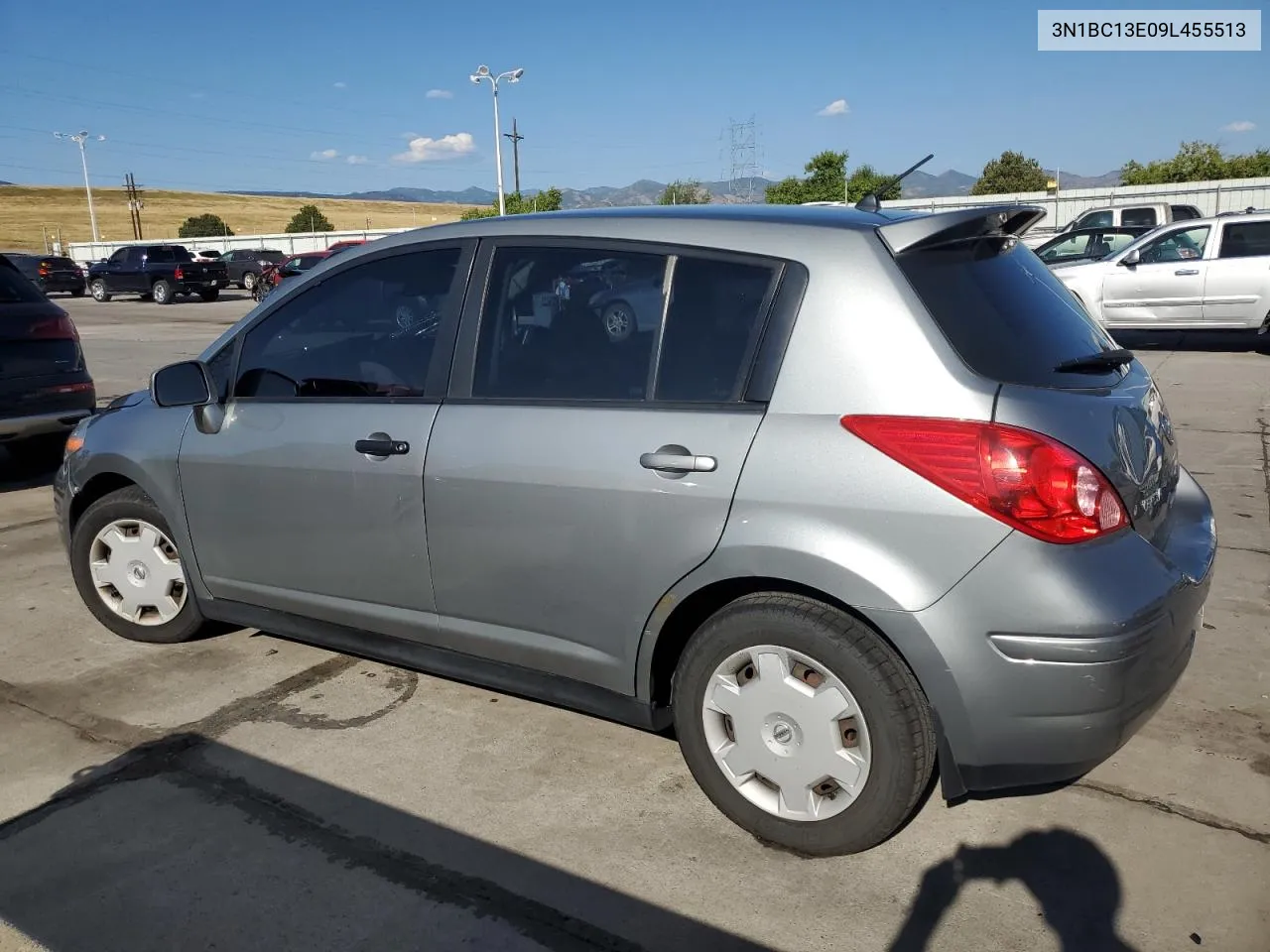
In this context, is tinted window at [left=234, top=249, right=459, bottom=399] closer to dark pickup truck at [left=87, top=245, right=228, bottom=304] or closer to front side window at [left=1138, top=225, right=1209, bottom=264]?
front side window at [left=1138, top=225, right=1209, bottom=264]

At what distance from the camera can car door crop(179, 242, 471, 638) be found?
3.40 metres

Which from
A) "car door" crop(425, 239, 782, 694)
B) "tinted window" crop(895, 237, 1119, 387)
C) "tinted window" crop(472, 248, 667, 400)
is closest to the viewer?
"tinted window" crop(895, 237, 1119, 387)

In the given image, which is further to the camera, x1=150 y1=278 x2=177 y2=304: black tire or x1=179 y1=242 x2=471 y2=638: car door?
x1=150 y1=278 x2=177 y2=304: black tire

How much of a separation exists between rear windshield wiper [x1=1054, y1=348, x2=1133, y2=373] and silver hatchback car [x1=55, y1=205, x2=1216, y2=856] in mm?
17

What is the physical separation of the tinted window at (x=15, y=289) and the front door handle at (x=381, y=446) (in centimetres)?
519

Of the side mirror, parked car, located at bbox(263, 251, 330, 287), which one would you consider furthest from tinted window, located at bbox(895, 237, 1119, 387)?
parked car, located at bbox(263, 251, 330, 287)

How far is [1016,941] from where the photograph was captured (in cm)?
243

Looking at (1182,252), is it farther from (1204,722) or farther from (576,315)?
(576,315)

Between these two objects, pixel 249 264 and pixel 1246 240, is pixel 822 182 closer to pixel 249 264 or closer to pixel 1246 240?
pixel 249 264

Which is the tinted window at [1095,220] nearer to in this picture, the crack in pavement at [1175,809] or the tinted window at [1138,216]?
the tinted window at [1138,216]

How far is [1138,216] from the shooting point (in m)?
20.7

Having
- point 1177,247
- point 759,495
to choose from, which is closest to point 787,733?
point 759,495

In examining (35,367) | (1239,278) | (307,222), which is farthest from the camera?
(307,222)

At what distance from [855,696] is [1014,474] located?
0.68 metres
